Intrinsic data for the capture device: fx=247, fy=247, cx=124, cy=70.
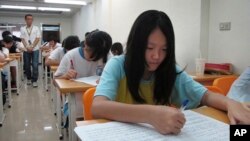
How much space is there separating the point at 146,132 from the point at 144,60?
39cm

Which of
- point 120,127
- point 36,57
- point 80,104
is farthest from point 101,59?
point 36,57

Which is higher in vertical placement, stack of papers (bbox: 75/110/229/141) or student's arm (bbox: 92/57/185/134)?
student's arm (bbox: 92/57/185/134)

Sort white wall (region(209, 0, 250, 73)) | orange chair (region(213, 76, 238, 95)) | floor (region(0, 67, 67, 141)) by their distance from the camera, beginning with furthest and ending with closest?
floor (region(0, 67, 67, 141)) → white wall (region(209, 0, 250, 73)) → orange chair (region(213, 76, 238, 95))

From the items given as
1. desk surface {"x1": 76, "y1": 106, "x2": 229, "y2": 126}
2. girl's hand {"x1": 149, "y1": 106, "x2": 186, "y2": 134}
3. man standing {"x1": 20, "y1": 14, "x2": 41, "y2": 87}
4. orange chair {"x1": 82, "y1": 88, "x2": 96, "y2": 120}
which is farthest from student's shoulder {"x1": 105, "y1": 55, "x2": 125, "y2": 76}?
man standing {"x1": 20, "y1": 14, "x2": 41, "y2": 87}

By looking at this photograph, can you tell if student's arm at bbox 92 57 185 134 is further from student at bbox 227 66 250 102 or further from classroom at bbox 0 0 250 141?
student at bbox 227 66 250 102

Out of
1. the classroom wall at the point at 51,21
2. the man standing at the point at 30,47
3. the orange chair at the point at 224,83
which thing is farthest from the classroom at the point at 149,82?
the classroom wall at the point at 51,21

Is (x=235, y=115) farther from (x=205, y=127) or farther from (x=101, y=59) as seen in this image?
(x=101, y=59)

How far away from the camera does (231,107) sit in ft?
3.05

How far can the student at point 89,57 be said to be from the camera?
7.16ft

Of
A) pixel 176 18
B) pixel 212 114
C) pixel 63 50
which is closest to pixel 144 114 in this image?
pixel 212 114

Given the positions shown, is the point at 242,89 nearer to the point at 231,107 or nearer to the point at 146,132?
the point at 231,107

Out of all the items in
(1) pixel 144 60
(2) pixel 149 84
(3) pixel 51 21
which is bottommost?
(2) pixel 149 84

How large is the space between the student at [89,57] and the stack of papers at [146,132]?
142 centimetres

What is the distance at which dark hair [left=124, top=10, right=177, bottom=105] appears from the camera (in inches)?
40.5
